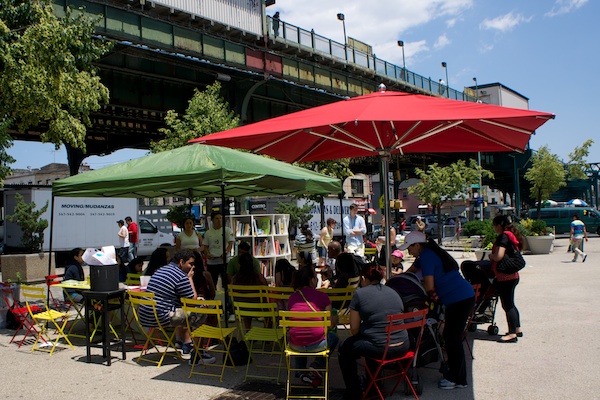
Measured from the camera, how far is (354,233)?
11336 millimetres

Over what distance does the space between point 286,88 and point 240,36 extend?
15.7 ft

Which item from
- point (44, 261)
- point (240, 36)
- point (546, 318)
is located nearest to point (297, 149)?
point (546, 318)

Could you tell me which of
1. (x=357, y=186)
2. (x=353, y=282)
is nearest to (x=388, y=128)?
(x=353, y=282)

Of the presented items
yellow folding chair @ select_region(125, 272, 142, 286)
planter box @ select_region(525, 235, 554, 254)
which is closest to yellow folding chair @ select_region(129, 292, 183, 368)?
yellow folding chair @ select_region(125, 272, 142, 286)

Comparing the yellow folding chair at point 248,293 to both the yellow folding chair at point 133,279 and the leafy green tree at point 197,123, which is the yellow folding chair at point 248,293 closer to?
the yellow folding chair at point 133,279

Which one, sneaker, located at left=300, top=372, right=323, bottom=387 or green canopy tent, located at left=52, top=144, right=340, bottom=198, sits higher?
green canopy tent, located at left=52, top=144, right=340, bottom=198

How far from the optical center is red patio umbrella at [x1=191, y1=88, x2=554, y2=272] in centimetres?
523

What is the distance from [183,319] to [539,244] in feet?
57.8

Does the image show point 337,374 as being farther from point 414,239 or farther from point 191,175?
point 191,175

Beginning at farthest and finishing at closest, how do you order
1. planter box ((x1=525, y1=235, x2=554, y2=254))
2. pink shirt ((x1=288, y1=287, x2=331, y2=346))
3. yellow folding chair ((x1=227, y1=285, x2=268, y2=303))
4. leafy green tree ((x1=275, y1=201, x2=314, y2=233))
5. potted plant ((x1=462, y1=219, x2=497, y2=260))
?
leafy green tree ((x1=275, y1=201, x2=314, y2=233))
planter box ((x1=525, y1=235, x2=554, y2=254))
potted plant ((x1=462, y1=219, x2=497, y2=260))
yellow folding chair ((x1=227, y1=285, x2=268, y2=303))
pink shirt ((x1=288, y1=287, x2=331, y2=346))

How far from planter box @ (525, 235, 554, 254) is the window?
42338 millimetres

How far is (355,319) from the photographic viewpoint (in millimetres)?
4766

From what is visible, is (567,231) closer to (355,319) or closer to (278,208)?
(278,208)

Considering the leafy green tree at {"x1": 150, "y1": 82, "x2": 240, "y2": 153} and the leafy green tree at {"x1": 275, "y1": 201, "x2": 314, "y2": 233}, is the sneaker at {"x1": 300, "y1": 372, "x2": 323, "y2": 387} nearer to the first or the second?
the leafy green tree at {"x1": 150, "y1": 82, "x2": 240, "y2": 153}
